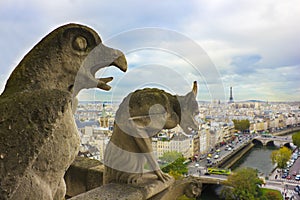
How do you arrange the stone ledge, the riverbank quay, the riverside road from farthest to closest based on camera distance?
the riverbank quay, the riverside road, the stone ledge

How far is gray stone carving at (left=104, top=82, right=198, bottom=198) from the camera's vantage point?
5.19ft

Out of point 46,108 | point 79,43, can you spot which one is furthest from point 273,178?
point 46,108

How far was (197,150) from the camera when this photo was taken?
7.21ft

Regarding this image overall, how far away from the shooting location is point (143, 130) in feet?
5.19

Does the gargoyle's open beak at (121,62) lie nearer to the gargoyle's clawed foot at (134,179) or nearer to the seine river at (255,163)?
the gargoyle's clawed foot at (134,179)

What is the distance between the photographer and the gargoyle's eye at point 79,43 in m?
1.07

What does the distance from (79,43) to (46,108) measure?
0.37m

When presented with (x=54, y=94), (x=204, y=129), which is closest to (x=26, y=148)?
(x=54, y=94)

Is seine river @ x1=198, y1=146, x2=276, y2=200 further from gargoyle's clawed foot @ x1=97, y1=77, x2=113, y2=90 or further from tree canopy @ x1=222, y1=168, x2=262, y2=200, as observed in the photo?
gargoyle's clawed foot @ x1=97, y1=77, x2=113, y2=90

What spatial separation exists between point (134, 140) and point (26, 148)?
0.93 metres

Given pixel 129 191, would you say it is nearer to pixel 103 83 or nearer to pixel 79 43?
pixel 103 83

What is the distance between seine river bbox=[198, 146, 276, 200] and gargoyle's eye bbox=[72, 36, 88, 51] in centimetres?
1739

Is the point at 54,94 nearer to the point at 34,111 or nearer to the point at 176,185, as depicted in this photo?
the point at 34,111

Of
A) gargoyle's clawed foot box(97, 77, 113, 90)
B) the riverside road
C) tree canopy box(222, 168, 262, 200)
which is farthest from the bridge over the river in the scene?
gargoyle's clawed foot box(97, 77, 113, 90)
